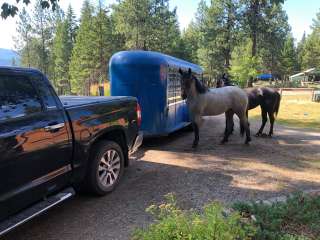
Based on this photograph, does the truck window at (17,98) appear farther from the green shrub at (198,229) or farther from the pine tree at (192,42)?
the pine tree at (192,42)

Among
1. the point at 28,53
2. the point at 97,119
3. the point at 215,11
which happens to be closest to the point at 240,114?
the point at 97,119

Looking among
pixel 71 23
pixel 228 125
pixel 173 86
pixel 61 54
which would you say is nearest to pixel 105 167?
pixel 173 86

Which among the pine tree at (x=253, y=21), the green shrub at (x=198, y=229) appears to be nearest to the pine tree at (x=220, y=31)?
the pine tree at (x=253, y=21)

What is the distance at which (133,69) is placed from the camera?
784 cm

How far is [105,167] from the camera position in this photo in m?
4.83

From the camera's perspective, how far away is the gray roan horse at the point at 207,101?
7.84 m

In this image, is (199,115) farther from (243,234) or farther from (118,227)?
(243,234)

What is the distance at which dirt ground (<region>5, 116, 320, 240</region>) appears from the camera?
3902mm

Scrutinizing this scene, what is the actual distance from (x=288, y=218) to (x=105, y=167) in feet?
8.71

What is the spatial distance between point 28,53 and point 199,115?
50.6 m

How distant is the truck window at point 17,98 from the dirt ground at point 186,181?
1455mm

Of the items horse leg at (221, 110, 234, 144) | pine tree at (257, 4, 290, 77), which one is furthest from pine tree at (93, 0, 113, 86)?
horse leg at (221, 110, 234, 144)

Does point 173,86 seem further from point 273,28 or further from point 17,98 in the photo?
point 273,28

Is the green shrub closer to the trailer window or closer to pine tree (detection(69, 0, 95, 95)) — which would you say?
the trailer window
